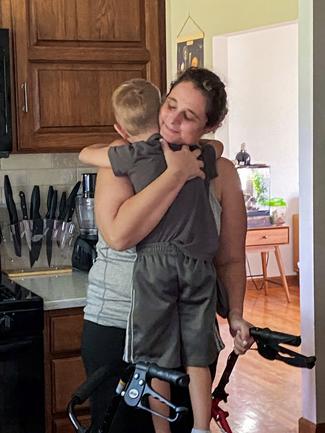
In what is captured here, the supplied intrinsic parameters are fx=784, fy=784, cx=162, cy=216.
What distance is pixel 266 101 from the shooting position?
7359 mm

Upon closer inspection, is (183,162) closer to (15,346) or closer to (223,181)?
(223,181)

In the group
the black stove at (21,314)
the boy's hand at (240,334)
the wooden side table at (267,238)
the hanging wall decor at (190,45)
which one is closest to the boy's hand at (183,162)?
the boy's hand at (240,334)

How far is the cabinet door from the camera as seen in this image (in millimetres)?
2973

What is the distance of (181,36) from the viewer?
6.67 meters

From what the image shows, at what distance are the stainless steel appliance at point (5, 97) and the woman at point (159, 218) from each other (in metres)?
1.17

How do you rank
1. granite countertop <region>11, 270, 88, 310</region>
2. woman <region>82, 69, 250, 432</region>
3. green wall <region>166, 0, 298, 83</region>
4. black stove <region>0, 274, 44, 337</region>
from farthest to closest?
1. green wall <region>166, 0, 298, 83</region>
2. granite countertop <region>11, 270, 88, 310</region>
3. black stove <region>0, 274, 44, 337</region>
4. woman <region>82, 69, 250, 432</region>

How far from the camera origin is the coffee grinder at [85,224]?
10.5 feet

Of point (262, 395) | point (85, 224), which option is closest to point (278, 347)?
point (85, 224)

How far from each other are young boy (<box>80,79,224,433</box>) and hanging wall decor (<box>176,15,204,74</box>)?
4.86m

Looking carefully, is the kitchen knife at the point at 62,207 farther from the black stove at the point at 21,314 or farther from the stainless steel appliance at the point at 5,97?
the black stove at the point at 21,314

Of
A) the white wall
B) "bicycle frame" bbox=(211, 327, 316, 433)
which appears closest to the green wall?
the white wall

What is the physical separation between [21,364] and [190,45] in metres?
4.44

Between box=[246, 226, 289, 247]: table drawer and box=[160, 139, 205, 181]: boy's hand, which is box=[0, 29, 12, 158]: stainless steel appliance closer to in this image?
box=[160, 139, 205, 181]: boy's hand

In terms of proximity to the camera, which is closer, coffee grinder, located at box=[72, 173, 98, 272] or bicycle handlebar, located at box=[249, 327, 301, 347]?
bicycle handlebar, located at box=[249, 327, 301, 347]
